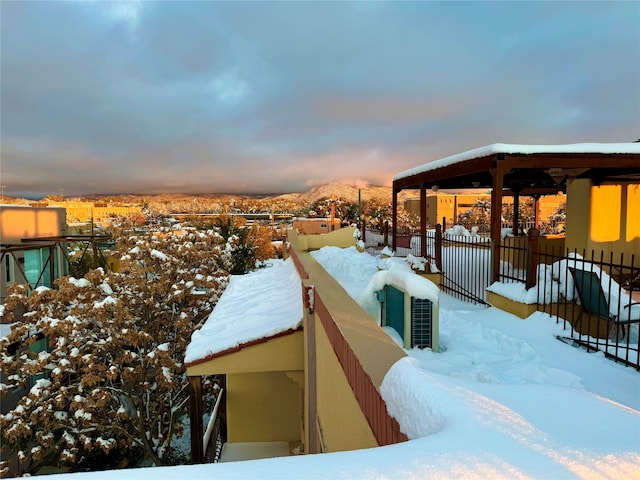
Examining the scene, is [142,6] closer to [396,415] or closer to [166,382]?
[166,382]

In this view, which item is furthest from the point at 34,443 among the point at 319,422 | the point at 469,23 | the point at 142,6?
the point at 469,23

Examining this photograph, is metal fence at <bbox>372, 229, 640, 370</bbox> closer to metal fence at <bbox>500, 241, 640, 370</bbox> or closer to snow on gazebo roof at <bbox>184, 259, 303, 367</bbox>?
metal fence at <bbox>500, 241, 640, 370</bbox>

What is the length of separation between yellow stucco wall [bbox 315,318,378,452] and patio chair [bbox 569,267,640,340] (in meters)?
3.98

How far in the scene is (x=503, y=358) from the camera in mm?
4734

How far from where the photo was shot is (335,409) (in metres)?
3.40

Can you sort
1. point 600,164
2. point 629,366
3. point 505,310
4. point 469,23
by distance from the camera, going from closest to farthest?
point 629,366, point 505,310, point 600,164, point 469,23

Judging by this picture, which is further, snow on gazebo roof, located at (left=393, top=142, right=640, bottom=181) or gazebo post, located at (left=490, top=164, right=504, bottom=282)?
gazebo post, located at (left=490, top=164, right=504, bottom=282)

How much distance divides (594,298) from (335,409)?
15.5 ft

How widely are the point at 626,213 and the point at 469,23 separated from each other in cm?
713

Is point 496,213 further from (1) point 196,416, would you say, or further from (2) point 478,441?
(2) point 478,441

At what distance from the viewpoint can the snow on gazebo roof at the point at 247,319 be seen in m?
5.65

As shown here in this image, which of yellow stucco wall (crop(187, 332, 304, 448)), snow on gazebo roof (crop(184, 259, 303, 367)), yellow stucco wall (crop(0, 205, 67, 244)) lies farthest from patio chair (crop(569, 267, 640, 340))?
yellow stucco wall (crop(0, 205, 67, 244))

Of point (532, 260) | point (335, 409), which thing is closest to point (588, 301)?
point (532, 260)

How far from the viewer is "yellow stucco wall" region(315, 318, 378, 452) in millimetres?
2494
